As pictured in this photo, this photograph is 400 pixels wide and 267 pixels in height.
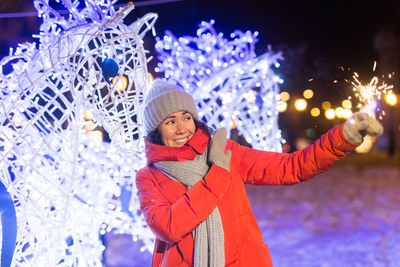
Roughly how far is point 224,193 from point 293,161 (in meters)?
0.46

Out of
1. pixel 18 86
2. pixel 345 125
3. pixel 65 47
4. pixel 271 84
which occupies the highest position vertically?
pixel 271 84

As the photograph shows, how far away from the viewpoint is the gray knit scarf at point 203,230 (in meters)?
2.07

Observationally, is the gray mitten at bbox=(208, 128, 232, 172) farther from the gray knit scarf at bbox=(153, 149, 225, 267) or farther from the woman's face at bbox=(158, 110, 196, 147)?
the woman's face at bbox=(158, 110, 196, 147)

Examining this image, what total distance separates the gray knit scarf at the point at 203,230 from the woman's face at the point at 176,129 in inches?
7.0

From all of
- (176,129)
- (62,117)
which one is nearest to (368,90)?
(176,129)

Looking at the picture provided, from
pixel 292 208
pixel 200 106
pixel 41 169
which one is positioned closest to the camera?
pixel 41 169

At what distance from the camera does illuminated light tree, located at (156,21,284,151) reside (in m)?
3.74

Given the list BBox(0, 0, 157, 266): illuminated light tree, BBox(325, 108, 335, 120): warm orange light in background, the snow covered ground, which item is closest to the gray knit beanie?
BBox(0, 0, 157, 266): illuminated light tree

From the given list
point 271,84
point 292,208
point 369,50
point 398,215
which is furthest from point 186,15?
point 398,215

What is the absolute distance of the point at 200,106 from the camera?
3.91 meters

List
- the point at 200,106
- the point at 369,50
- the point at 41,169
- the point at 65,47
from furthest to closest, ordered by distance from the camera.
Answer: the point at 200,106 → the point at 369,50 → the point at 41,169 → the point at 65,47

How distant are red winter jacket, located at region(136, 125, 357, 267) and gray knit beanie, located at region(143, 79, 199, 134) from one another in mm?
156

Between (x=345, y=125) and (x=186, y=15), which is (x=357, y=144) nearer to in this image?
(x=345, y=125)

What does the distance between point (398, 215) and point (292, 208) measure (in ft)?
5.86
